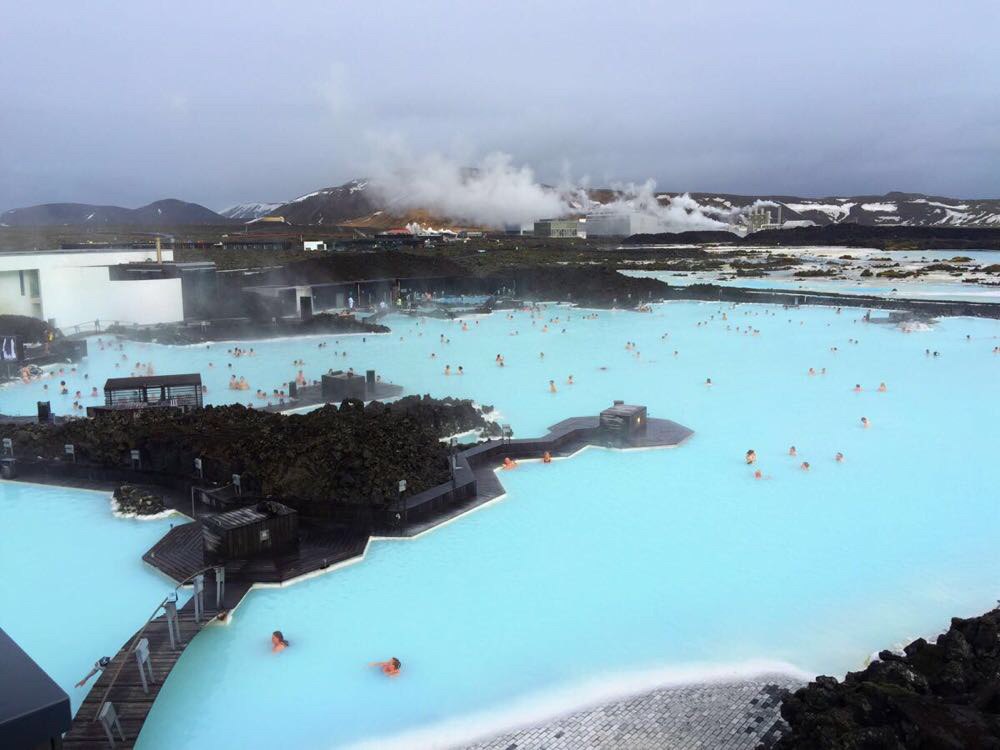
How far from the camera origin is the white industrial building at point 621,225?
102812 mm

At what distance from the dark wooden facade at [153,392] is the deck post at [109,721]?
9946 millimetres

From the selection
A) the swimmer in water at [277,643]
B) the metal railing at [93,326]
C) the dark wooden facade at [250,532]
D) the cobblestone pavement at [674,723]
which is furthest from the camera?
the metal railing at [93,326]

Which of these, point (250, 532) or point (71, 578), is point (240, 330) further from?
point (250, 532)

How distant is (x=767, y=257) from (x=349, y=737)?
7170cm

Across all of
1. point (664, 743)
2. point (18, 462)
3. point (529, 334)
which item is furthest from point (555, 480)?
point (529, 334)

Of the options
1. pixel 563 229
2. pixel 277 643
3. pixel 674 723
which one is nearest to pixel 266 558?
pixel 277 643

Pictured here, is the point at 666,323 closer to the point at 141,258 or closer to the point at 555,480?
the point at 555,480

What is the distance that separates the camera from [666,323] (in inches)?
1428

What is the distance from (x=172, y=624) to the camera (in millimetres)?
7715

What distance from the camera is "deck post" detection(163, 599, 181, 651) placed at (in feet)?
24.8

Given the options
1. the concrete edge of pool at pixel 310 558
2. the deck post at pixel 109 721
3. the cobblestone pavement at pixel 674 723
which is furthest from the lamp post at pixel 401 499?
the deck post at pixel 109 721

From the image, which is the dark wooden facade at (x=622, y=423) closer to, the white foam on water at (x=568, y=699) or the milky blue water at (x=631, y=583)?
the milky blue water at (x=631, y=583)

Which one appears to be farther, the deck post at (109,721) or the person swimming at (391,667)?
the person swimming at (391,667)

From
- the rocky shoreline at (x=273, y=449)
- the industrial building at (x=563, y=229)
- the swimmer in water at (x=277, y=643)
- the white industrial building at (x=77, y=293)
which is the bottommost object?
the swimmer in water at (x=277, y=643)
